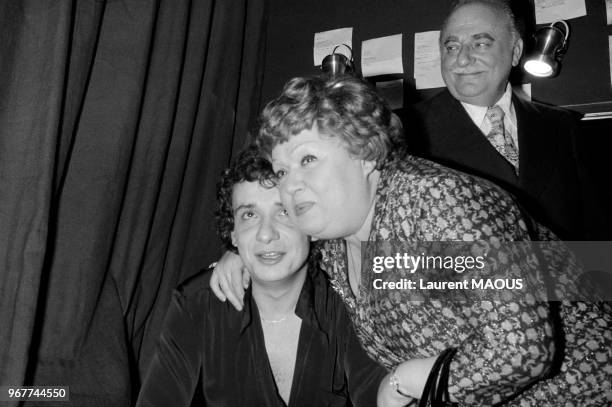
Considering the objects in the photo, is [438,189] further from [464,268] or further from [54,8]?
[54,8]

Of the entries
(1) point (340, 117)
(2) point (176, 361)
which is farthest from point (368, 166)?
(2) point (176, 361)

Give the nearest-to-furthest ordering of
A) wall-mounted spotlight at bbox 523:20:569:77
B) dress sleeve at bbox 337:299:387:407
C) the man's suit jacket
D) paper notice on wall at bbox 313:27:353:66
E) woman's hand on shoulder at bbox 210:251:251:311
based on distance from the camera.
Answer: dress sleeve at bbox 337:299:387:407, woman's hand on shoulder at bbox 210:251:251:311, the man's suit jacket, wall-mounted spotlight at bbox 523:20:569:77, paper notice on wall at bbox 313:27:353:66

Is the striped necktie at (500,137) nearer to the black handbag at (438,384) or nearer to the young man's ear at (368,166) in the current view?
the young man's ear at (368,166)

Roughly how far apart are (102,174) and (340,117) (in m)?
0.61

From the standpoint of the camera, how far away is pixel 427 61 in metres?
1.97

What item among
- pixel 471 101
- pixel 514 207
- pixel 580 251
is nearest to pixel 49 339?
pixel 514 207

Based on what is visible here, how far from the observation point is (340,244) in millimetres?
1027

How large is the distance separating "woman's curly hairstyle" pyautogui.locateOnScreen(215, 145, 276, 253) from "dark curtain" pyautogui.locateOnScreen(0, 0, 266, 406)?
0.76 ft

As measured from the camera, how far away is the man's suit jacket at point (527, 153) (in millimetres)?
1396

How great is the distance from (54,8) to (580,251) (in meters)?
1.48

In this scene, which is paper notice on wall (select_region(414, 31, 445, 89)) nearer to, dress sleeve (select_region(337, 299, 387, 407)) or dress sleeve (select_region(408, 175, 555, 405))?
dress sleeve (select_region(337, 299, 387, 407))

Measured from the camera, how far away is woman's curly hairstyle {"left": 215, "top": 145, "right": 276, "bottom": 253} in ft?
3.55

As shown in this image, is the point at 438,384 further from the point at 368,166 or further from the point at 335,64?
the point at 335,64

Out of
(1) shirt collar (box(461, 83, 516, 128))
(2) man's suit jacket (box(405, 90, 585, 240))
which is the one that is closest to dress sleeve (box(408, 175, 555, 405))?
(2) man's suit jacket (box(405, 90, 585, 240))
